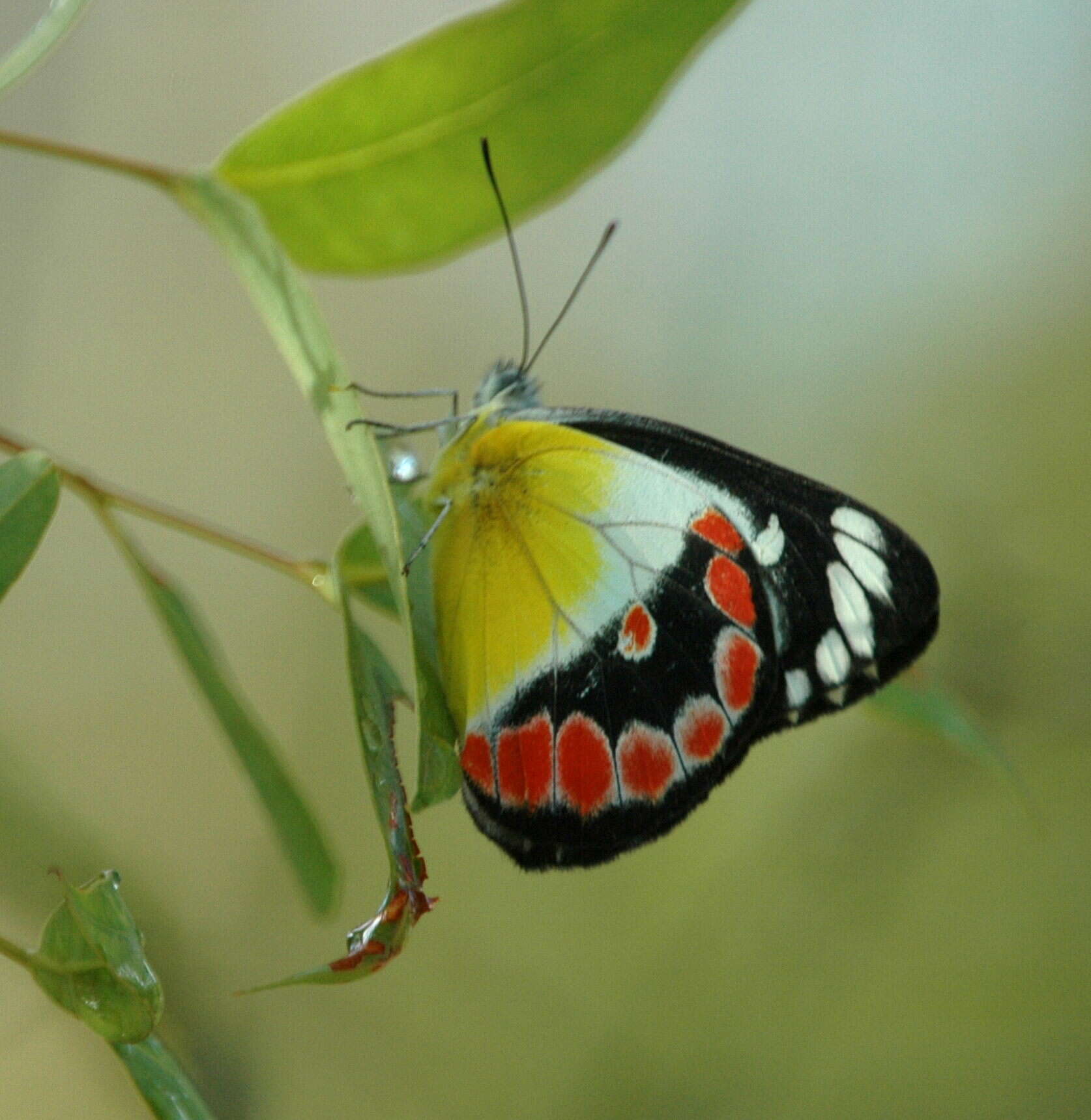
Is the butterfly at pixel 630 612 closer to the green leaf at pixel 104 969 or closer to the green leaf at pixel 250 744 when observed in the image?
the green leaf at pixel 250 744

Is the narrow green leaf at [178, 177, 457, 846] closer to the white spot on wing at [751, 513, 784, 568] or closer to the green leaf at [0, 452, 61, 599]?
the green leaf at [0, 452, 61, 599]

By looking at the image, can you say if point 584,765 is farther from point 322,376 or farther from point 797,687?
point 322,376

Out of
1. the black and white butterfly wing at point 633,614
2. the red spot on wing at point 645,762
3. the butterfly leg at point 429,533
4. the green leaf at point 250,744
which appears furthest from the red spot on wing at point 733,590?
the green leaf at point 250,744

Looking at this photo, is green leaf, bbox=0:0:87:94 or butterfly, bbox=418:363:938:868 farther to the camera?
butterfly, bbox=418:363:938:868

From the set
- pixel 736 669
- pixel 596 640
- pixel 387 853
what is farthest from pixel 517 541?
pixel 387 853

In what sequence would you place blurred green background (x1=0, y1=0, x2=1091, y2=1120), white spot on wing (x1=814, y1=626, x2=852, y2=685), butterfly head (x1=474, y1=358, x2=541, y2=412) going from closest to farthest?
1. white spot on wing (x1=814, y1=626, x2=852, y2=685)
2. butterfly head (x1=474, y1=358, x2=541, y2=412)
3. blurred green background (x1=0, y1=0, x2=1091, y2=1120)

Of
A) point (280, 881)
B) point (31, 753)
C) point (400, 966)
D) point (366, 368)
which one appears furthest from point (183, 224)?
point (400, 966)

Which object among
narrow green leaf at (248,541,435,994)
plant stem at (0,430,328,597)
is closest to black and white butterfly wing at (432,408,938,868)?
plant stem at (0,430,328,597)
